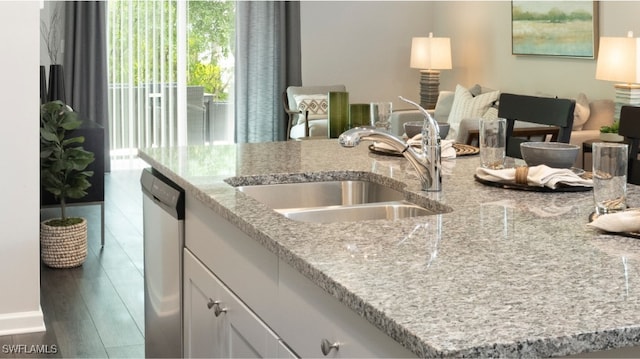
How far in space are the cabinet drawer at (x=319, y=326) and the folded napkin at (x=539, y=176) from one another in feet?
2.72

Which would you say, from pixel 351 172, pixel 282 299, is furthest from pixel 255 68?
pixel 282 299

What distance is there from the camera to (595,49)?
6965mm

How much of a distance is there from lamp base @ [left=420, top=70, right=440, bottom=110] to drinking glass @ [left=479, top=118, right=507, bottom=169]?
6.28 m

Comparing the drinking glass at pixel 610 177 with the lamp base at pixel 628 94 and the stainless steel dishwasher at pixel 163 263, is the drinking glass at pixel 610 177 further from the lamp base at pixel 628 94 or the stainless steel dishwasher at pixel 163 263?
the lamp base at pixel 628 94

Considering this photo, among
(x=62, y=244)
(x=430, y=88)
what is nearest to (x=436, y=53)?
(x=430, y=88)

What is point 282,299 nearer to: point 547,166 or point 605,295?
point 605,295

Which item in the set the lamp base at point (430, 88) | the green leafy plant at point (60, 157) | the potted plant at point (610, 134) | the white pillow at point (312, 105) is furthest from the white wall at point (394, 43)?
the green leafy plant at point (60, 157)

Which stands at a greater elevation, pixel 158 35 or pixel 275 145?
pixel 158 35

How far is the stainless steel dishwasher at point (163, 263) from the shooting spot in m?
2.64

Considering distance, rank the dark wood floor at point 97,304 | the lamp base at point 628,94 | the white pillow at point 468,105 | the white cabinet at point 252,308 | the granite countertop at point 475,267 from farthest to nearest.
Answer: the white pillow at point 468,105 → the lamp base at point 628,94 → the dark wood floor at point 97,304 → the white cabinet at point 252,308 → the granite countertop at point 475,267

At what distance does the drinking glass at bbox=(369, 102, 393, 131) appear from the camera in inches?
121

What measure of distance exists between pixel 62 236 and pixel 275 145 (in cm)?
193

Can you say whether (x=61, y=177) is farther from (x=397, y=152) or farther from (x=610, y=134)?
(x=610, y=134)

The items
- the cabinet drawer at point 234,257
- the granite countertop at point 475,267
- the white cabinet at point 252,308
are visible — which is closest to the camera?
the granite countertop at point 475,267
